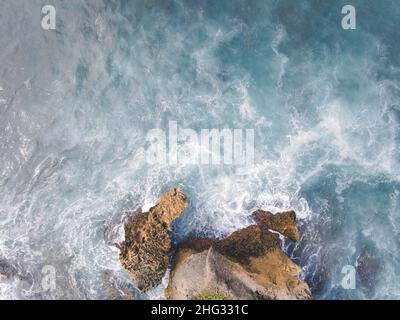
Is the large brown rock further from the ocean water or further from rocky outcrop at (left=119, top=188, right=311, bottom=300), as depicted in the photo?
the ocean water

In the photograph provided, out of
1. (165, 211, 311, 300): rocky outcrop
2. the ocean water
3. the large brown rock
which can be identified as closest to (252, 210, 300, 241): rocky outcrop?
(165, 211, 311, 300): rocky outcrop

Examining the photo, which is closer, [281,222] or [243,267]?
[243,267]

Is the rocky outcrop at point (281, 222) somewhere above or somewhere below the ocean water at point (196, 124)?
below

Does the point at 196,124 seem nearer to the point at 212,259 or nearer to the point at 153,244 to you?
the point at 153,244

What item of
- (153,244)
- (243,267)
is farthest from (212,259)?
(153,244)

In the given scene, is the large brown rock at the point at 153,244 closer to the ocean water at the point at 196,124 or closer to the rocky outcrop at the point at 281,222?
the ocean water at the point at 196,124

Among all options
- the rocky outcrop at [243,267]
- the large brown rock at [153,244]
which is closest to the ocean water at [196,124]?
the rocky outcrop at [243,267]

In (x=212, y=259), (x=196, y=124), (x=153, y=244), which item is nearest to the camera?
(x=212, y=259)
